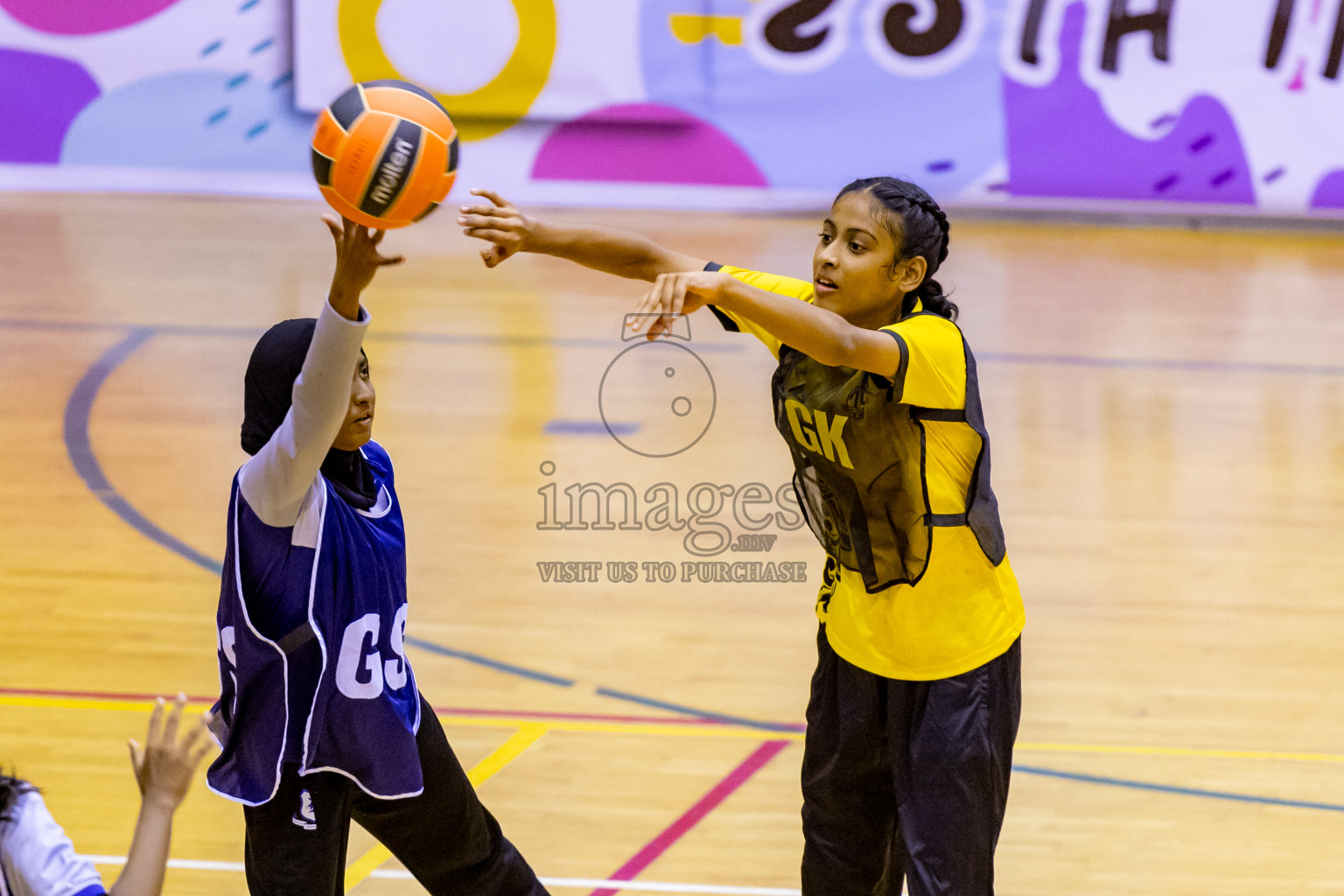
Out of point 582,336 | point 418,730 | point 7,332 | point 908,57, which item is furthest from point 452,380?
point 908,57

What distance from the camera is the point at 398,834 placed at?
297 cm

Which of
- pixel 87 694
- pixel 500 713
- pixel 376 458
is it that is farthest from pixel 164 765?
pixel 87 694

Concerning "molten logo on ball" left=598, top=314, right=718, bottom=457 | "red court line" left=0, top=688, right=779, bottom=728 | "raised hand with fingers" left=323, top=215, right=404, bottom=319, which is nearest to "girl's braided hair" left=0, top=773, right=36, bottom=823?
"raised hand with fingers" left=323, top=215, right=404, bottom=319

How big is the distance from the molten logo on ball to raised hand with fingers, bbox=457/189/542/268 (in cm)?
390

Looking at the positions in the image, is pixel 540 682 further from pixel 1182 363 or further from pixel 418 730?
pixel 1182 363

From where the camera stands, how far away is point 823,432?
9.71 feet

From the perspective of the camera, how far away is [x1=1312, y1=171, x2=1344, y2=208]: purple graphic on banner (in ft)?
40.4

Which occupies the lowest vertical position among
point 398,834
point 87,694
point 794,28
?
point 87,694

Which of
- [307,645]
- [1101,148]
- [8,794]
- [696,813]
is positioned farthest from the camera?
[1101,148]

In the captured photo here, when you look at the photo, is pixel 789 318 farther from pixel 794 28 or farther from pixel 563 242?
pixel 794 28

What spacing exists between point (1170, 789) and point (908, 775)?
1831 millimetres

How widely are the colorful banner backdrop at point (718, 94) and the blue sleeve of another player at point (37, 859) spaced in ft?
35.5

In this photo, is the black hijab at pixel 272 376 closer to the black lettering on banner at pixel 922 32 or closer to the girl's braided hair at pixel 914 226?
the girl's braided hair at pixel 914 226

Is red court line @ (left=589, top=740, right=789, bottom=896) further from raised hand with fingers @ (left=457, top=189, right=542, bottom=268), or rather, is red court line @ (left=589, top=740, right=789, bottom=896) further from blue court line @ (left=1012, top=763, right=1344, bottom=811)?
raised hand with fingers @ (left=457, top=189, right=542, bottom=268)
